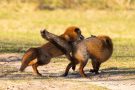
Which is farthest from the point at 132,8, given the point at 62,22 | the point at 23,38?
the point at 23,38

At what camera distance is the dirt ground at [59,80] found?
11.6 m

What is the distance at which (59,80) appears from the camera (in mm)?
12195

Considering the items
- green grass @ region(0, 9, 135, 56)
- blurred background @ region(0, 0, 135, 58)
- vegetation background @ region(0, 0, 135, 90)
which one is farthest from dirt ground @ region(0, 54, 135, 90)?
green grass @ region(0, 9, 135, 56)

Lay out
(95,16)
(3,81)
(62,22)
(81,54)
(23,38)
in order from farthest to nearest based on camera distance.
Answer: (95,16) → (62,22) → (23,38) → (81,54) → (3,81)

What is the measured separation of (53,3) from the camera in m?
35.8

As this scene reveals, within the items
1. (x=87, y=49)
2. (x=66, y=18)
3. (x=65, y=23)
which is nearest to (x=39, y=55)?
(x=87, y=49)

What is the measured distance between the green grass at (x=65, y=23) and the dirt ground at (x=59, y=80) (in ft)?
24.8

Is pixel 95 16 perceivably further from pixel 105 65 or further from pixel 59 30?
pixel 105 65

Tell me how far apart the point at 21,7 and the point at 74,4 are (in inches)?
122

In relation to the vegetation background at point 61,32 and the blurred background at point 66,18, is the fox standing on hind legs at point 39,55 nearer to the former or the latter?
the vegetation background at point 61,32

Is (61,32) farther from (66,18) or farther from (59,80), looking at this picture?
(59,80)

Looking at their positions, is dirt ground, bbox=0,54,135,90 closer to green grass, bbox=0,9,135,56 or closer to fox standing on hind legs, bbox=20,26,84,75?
fox standing on hind legs, bbox=20,26,84,75

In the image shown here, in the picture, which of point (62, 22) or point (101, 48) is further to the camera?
point (62, 22)

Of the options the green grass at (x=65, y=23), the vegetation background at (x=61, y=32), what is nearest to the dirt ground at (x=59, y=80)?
the vegetation background at (x=61, y=32)
